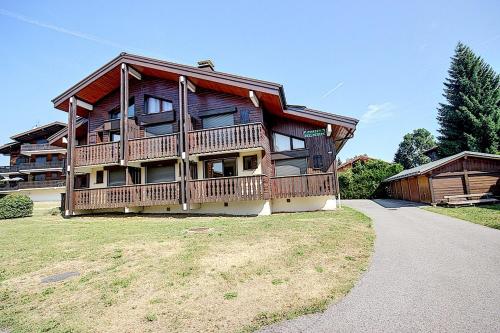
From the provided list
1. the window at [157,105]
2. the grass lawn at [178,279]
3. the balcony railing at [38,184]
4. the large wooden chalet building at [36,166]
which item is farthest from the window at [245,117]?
the balcony railing at [38,184]

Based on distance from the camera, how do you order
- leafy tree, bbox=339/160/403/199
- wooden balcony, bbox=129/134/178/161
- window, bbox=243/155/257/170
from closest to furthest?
wooden balcony, bbox=129/134/178/161, window, bbox=243/155/257/170, leafy tree, bbox=339/160/403/199

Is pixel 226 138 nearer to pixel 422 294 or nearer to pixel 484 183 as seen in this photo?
pixel 422 294

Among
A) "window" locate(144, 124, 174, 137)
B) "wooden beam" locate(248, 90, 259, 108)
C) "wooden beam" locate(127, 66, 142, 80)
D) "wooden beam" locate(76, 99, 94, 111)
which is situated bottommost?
"window" locate(144, 124, 174, 137)

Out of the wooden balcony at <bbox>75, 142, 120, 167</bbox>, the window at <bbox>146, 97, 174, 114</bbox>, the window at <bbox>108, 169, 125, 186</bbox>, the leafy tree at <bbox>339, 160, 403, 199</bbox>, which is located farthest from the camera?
the leafy tree at <bbox>339, 160, 403, 199</bbox>

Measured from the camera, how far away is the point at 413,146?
65812 millimetres

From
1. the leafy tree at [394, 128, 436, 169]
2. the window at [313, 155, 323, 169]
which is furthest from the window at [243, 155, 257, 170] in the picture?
the leafy tree at [394, 128, 436, 169]

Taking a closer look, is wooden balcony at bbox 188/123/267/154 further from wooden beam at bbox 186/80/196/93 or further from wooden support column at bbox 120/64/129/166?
wooden support column at bbox 120/64/129/166

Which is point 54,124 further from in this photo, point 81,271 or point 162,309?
point 162,309

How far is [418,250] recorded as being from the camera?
796 cm

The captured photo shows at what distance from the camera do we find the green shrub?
719 inches

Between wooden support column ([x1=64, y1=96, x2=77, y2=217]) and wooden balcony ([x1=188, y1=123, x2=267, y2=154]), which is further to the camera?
wooden support column ([x1=64, y1=96, x2=77, y2=217])

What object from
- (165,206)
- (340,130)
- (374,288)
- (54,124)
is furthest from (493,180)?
(54,124)

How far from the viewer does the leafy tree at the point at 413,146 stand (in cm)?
6366

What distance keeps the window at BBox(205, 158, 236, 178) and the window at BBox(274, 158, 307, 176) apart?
281 cm
